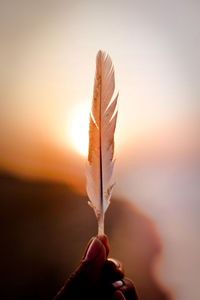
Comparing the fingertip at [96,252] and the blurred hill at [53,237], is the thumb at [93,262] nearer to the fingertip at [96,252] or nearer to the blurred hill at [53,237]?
the fingertip at [96,252]

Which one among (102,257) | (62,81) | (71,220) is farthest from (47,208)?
(62,81)

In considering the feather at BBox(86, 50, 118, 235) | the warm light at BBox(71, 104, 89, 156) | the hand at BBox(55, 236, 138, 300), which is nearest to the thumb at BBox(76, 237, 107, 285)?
the hand at BBox(55, 236, 138, 300)

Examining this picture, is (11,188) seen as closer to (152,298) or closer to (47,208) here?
(47,208)

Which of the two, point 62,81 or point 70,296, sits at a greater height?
point 62,81

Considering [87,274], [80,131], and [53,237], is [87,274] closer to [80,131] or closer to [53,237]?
[53,237]

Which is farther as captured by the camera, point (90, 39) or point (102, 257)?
point (90, 39)

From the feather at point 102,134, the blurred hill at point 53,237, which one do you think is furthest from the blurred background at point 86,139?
the feather at point 102,134

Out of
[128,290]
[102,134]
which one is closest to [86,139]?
[102,134]
